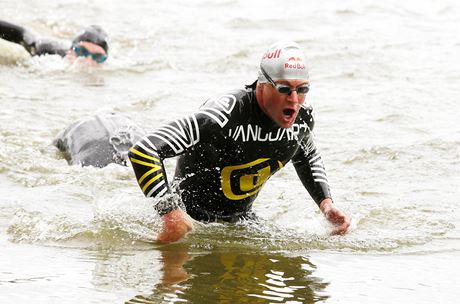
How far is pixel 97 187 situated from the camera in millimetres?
8180

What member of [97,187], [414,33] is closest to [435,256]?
[97,187]

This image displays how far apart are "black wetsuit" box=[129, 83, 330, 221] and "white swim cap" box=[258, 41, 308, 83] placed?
0.88 ft

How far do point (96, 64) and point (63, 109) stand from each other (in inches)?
114

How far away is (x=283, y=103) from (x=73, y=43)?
8.99 meters

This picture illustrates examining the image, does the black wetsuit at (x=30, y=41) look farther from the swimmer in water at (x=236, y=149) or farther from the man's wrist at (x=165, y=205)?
the man's wrist at (x=165, y=205)

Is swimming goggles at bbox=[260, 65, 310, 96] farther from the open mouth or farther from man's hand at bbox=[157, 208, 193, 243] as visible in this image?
man's hand at bbox=[157, 208, 193, 243]

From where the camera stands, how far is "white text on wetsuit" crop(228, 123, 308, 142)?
5.98 metres

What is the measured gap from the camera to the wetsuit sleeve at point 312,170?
21.9 ft

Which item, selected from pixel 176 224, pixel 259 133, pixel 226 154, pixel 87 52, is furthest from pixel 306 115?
pixel 87 52

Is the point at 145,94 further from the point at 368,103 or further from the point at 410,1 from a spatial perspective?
the point at 410,1

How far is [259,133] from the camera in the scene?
6.07 metres

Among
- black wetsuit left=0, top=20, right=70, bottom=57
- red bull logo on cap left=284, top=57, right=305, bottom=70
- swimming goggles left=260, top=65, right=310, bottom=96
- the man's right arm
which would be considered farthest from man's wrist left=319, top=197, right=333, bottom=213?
black wetsuit left=0, top=20, right=70, bottom=57

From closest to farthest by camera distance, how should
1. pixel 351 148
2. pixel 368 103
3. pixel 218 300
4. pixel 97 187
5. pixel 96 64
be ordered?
pixel 218 300, pixel 97 187, pixel 351 148, pixel 368 103, pixel 96 64

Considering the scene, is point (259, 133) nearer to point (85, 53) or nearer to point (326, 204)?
point (326, 204)
